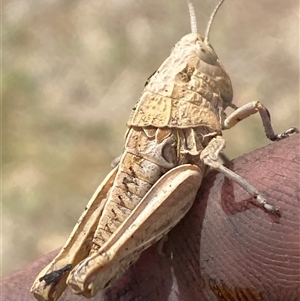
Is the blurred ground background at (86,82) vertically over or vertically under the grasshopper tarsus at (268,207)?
over

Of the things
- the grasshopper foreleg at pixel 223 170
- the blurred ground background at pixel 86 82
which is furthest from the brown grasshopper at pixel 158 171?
the blurred ground background at pixel 86 82

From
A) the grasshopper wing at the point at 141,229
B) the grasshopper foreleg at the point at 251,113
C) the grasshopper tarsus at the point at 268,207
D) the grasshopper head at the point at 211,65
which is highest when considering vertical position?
the grasshopper head at the point at 211,65

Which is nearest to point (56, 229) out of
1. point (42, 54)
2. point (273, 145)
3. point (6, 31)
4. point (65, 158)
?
point (65, 158)

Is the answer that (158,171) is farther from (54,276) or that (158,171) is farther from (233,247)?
(54,276)

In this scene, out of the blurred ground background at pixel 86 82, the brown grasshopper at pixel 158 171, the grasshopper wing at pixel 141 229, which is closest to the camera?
the grasshopper wing at pixel 141 229

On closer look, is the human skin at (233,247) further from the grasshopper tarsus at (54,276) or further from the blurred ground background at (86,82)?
the blurred ground background at (86,82)

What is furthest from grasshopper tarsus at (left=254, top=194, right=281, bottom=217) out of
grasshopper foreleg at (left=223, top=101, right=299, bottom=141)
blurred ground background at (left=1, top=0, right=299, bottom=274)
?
blurred ground background at (left=1, top=0, right=299, bottom=274)

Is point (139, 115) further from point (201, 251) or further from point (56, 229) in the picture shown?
point (56, 229)
